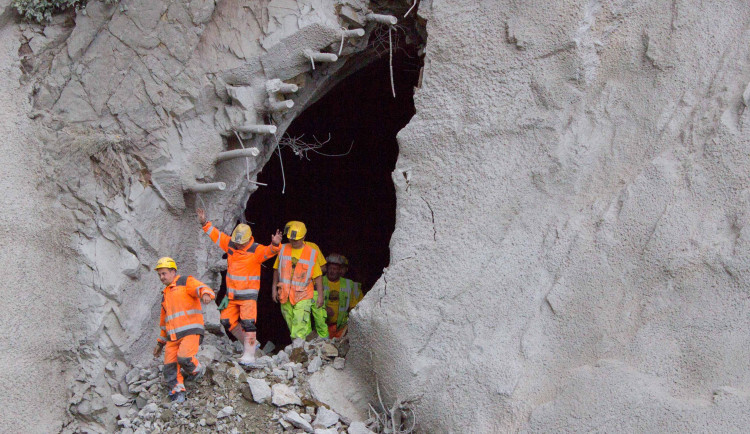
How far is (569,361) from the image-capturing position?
5266mm

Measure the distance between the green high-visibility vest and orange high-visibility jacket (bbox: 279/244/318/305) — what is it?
0.99 m

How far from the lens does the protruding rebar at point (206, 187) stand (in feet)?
21.1

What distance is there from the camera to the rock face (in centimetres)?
511

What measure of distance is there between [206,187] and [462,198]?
2198 millimetres

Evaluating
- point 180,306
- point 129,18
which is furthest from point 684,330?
point 129,18

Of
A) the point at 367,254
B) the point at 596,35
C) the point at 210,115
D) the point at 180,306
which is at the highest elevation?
the point at 596,35

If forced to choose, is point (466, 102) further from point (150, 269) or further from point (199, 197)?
point (150, 269)

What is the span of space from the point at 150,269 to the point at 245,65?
1.92 meters

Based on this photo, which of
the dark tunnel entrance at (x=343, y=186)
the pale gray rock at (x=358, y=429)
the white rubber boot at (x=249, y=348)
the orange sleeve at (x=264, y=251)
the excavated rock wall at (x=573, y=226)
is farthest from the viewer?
the dark tunnel entrance at (x=343, y=186)

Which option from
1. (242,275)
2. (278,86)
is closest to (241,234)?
(242,275)

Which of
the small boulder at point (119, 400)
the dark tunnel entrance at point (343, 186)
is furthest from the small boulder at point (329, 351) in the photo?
the dark tunnel entrance at point (343, 186)

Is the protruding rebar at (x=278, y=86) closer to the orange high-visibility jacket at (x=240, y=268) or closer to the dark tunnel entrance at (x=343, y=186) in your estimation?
the orange high-visibility jacket at (x=240, y=268)

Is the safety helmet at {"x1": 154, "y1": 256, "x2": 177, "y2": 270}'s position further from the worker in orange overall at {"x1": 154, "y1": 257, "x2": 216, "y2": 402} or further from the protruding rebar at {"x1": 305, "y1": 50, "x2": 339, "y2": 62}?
the protruding rebar at {"x1": 305, "y1": 50, "x2": 339, "y2": 62}

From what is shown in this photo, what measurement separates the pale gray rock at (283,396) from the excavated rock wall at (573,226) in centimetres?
57
